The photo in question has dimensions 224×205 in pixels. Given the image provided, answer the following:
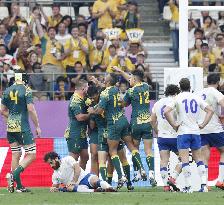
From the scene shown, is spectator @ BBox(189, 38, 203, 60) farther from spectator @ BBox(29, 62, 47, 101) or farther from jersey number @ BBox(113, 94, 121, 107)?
jersey number @ BBox(113, 94, 121, 107)

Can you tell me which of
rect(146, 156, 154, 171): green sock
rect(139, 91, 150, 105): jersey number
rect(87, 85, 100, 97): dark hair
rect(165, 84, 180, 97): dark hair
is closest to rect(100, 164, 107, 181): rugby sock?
rect(146, 156, 154, 171): green sock

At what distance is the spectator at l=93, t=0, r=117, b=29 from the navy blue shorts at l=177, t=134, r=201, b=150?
10547 mm

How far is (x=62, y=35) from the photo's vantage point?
33.4 meters

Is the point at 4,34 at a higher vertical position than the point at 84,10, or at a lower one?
lower

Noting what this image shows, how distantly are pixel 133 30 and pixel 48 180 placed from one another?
7.13m

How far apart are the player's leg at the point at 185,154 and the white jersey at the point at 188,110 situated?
0.13 meters

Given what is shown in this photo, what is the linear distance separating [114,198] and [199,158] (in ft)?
8.37

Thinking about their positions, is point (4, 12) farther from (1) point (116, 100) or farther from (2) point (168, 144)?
(2) point (168, 144)

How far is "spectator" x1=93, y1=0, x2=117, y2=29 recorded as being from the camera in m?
34.1

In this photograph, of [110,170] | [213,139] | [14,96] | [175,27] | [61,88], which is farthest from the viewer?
[175,27]

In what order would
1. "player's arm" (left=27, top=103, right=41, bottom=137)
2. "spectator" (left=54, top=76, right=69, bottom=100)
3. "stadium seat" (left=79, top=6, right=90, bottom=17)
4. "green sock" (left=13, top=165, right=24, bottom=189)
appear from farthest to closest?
"stadium seat" (left=79, top=6, right=90, bottom=17) < "spectator" (left=54, top=76, right=69, bottom=100) < "green sock" (left=13, top=165, right=24, bottom=189) < "player's arm" (left=27, top=103, right=41, bottom=137)

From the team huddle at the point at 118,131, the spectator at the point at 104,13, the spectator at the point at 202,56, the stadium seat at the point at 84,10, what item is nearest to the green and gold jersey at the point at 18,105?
the team huddle at the point at 118,131

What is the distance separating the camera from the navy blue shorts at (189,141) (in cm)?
2389

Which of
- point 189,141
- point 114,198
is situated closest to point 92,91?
point 189,141
